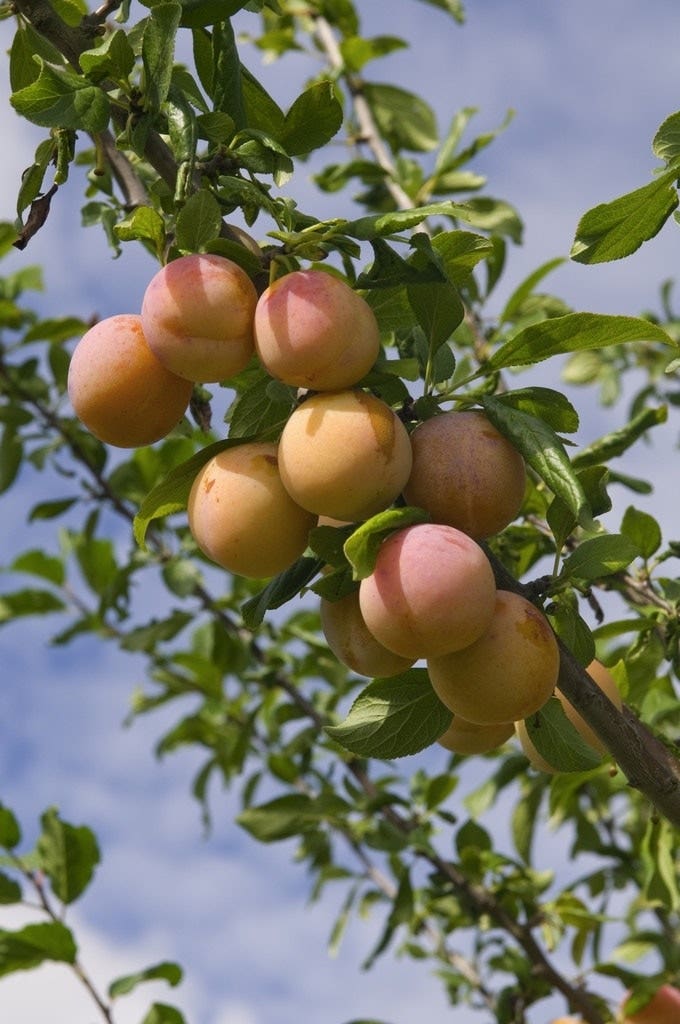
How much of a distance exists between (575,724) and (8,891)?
5.25ft

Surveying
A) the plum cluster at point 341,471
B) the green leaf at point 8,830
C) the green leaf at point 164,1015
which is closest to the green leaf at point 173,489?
the plum cluster at point 341,471

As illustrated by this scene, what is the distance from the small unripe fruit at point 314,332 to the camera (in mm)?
1077

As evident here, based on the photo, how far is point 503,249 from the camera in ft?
9.98

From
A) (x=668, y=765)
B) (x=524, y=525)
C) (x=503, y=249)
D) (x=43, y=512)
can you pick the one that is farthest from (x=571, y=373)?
(x=668, y=765)

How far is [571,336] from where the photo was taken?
1198mm

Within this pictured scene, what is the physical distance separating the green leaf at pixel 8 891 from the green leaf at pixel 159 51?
1.83m

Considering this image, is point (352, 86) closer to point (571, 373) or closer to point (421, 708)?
point (571, 373)

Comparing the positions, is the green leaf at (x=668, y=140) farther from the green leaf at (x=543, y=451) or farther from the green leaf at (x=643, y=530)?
the green leaf at (x=643, y=530)

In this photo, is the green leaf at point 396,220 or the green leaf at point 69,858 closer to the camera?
the green leaf at point 396,220

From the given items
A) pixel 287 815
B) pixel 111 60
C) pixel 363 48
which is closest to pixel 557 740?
pixel 111 60

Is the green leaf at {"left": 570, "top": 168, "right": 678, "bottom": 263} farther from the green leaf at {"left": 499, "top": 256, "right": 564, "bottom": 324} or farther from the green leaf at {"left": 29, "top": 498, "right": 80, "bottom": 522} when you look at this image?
the green leaf at {"left": 29, "top": 498, "right": 80, "bottom": 522}

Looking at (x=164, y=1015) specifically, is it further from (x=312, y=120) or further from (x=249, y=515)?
(x=312, y=120)

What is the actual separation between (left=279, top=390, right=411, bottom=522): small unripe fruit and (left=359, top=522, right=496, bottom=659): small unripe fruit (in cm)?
5

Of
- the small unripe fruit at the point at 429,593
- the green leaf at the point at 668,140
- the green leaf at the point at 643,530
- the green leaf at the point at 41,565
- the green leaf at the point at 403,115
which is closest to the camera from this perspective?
the small unripe fruit at the point at 429,593
